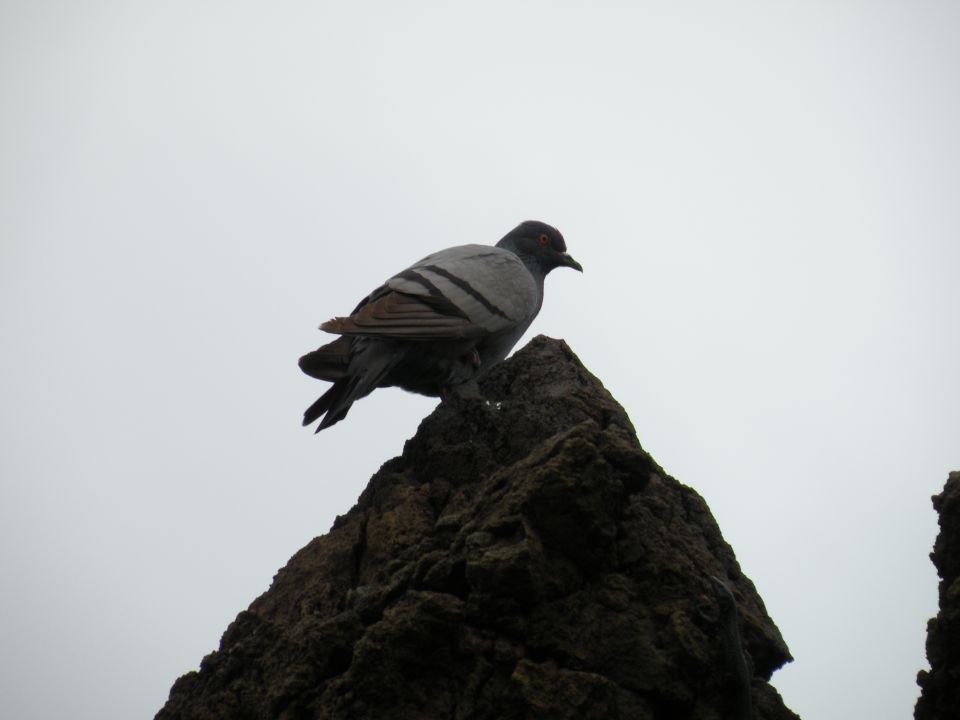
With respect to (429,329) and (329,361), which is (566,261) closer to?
(429,329)

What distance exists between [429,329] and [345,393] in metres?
0.82

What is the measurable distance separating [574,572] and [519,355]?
2.51m

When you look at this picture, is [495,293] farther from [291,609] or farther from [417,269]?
[291,609]

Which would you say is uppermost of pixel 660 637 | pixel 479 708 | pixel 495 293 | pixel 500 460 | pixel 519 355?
pixel 495 293

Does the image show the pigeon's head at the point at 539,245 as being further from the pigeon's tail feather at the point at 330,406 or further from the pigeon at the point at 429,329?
the pigeon's tail feather at the point at 330,406

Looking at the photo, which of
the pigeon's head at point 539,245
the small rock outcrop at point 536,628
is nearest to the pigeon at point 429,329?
the pigeon's head at point 539,245

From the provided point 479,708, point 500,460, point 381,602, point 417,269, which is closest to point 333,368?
point 417,269

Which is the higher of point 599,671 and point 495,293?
point 495,293

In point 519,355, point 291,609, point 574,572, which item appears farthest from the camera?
point 519,355

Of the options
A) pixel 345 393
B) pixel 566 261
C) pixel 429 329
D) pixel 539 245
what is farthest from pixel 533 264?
pixel 345 393

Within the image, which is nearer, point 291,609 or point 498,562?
point 498,562

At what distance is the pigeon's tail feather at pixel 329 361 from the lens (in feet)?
23.9

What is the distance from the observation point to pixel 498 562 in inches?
175

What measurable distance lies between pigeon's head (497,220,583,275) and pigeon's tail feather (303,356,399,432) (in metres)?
3.33
